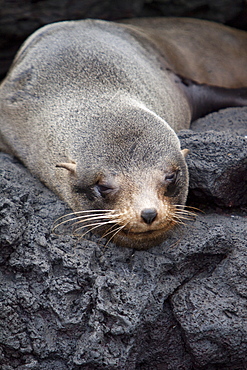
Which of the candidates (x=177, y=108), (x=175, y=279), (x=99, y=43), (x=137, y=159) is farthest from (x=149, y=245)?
(x=99, y=43)

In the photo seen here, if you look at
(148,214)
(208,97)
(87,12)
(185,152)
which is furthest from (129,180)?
(87,12)

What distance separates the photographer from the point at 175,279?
3.98 m

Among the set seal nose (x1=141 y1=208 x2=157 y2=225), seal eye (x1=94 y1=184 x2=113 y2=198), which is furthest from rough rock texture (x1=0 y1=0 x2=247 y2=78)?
seal nose (x1=141 y1=208 x2=157 y2=225)

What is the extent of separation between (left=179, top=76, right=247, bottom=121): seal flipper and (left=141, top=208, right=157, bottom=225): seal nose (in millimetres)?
3082

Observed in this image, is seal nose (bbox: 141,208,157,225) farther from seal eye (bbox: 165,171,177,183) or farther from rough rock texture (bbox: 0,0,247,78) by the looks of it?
rough rock texture (bbox: 0,0,247,78)

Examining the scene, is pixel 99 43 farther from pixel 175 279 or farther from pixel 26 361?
pixel 26 361

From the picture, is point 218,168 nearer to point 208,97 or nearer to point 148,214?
point 148,214

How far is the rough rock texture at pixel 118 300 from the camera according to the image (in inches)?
→ 147

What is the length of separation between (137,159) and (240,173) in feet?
3.89

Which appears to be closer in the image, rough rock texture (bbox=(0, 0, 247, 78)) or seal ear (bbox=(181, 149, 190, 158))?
seal ear (bbox=(181, 149, 190, 158))

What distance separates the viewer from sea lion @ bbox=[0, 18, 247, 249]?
396 centimetres

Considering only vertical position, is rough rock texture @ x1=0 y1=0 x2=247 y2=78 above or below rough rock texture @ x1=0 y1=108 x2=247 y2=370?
above

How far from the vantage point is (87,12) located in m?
7.32

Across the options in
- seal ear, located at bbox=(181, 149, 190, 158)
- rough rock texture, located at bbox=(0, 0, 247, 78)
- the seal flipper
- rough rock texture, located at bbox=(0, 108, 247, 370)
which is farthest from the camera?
rough rock texture, located at bbox=(0, 0, 247, 78)
